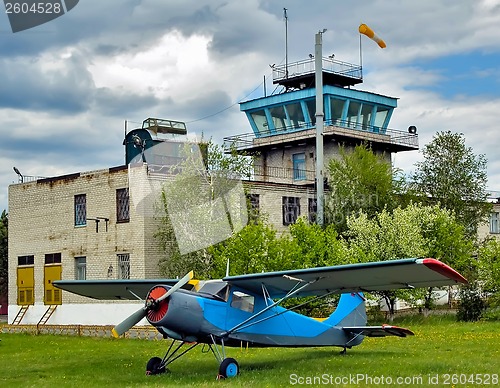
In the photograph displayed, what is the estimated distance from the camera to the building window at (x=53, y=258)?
3553 cm

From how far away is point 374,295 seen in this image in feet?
108

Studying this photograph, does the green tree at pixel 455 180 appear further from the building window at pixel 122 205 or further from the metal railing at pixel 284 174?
the building window at pixel 122 205

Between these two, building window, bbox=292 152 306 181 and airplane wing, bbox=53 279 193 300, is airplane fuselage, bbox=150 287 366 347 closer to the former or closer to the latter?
airplane wing, bbox=53 279 193 300

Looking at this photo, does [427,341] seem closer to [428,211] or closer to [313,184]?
[428,211]

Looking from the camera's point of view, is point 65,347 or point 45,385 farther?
point 65,347

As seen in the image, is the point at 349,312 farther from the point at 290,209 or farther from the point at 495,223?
the point at 495,223

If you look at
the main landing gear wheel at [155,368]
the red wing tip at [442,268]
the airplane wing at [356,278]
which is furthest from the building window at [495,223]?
the red wing tip at [442,268]

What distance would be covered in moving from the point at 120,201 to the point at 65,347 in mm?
9301

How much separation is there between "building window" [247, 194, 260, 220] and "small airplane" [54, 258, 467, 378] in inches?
567

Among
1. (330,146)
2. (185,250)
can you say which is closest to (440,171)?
(330,146)

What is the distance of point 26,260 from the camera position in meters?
37.1

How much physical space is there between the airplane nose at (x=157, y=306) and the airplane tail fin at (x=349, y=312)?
4692mm

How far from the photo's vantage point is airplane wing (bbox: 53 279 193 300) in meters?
18.3

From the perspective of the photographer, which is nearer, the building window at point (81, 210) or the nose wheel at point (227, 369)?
the nose wheel at point (227, 369)
